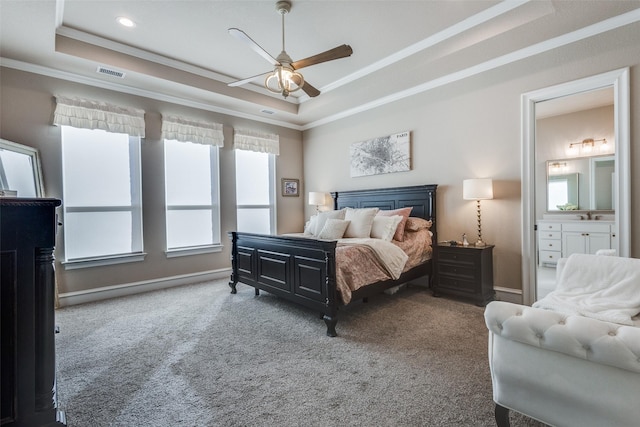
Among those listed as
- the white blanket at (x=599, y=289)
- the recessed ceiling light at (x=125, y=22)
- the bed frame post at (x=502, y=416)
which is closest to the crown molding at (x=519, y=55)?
the white blanket at (x=599, y=289)

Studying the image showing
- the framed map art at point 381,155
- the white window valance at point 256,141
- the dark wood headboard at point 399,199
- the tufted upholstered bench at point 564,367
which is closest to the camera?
the tufted upholstered bench at point 564,367

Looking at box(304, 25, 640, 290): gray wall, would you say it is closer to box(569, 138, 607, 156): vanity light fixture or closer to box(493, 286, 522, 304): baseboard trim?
box(493, 286, 522, 304): baseboard trim

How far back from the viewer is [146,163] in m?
4.31

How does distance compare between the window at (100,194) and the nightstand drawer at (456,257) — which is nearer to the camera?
the nightstand drawer at (456,257)

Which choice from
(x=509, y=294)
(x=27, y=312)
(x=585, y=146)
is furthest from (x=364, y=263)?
(x=585, y=146)

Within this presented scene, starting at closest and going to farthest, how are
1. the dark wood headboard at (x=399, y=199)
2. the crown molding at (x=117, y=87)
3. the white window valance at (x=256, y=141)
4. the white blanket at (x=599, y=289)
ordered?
the white blanket at (x=599, y=289)
the crown molding at (x=117, y=87)
the dark wood headboard at (x=399, y=199)
the white window valance at (x=256, y=141)

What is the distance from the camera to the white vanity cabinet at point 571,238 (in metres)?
4.57

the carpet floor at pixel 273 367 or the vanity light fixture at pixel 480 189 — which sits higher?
the vanity light fixture at pixel 480 189

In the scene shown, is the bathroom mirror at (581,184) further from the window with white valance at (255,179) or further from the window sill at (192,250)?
the window sill at (192,250)

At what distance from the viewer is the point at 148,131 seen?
4.32 meters

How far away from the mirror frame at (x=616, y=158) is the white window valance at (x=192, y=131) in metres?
4.29

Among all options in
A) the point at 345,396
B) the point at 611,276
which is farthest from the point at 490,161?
the point at 345,396

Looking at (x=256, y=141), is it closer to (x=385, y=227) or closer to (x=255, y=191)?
(x=255, y=191)

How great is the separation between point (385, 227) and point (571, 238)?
348 cm
